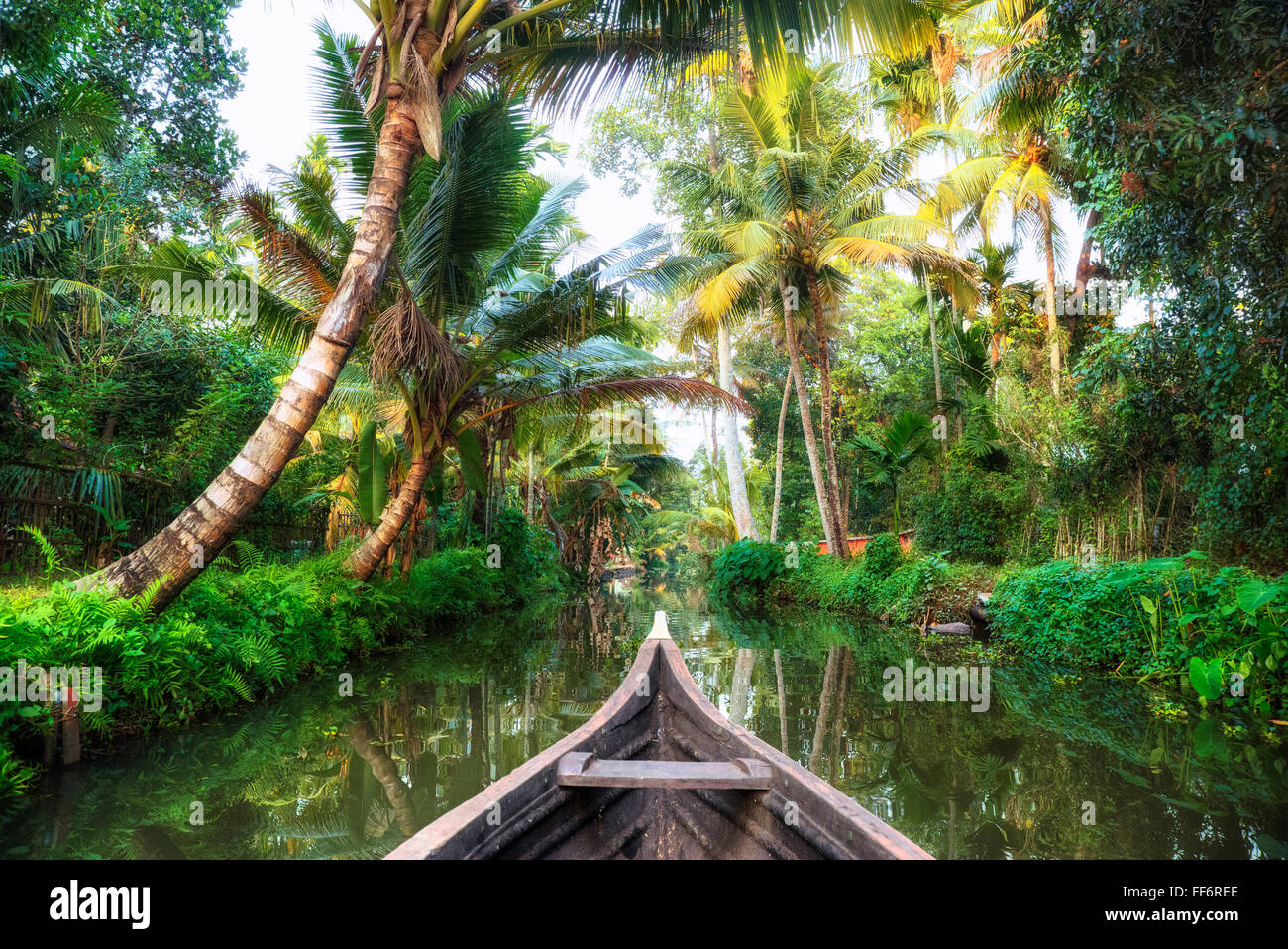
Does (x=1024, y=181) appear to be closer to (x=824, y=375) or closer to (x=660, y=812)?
(x=824, y=375)

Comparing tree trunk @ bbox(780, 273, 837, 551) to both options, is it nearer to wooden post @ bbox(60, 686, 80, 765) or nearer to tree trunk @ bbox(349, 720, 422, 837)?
tree trunk @ bbox(349, 720, 422, 837)

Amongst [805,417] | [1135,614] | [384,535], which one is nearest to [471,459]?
[384,535]

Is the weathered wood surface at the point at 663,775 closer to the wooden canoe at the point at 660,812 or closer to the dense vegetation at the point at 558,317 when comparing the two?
the wooden canoe at the point at 660,812

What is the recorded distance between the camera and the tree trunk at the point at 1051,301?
38.4 feet

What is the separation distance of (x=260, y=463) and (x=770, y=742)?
4.20 meters

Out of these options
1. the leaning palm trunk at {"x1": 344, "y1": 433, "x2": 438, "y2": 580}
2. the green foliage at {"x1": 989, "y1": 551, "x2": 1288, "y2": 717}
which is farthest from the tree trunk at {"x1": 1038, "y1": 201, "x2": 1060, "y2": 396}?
the leaning palm trunk at {"x1": 344, "y1": 433, "x2": 438, "y2": 580}

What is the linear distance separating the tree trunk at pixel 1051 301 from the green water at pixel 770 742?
632cm

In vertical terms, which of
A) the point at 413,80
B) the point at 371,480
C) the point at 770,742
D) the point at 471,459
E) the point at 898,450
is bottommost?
the point at 770,742

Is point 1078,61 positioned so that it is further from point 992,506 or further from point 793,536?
point 793,536

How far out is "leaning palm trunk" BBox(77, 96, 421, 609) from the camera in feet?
→ 15.9

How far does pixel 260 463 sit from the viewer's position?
4.90m

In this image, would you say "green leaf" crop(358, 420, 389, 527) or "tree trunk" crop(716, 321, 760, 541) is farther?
"tree trunk" crop(716, 321, 760, 541)

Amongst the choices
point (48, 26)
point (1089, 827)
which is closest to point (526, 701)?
point (1089, 827)

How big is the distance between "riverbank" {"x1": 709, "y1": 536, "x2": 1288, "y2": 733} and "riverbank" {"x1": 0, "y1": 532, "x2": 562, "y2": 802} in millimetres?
7820
